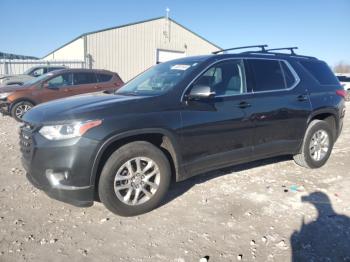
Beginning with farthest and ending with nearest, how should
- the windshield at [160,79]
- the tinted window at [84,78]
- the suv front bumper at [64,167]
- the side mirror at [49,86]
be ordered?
1. the tinted window at [84,78]
2. the side mirror at [49,86]
3. the windshield at [160,79]
4. the suv front bumper at [64,167]

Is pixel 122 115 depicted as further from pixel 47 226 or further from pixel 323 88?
pixel 323 88

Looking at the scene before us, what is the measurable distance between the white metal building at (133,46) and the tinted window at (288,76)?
59.9 feet

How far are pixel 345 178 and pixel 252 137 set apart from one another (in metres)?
1.81

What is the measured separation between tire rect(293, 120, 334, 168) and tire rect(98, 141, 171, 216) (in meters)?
2.59

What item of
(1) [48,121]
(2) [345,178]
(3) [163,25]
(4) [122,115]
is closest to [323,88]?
(2) [345,178]

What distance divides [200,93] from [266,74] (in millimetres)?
1427

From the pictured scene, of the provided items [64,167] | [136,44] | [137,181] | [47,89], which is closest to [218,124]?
[137,181]

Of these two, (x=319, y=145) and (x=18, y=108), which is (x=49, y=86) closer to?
(x=18, y=108)

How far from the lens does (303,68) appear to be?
4.96 metres

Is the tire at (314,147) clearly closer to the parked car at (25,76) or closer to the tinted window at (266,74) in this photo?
the tinted window at (266,74)

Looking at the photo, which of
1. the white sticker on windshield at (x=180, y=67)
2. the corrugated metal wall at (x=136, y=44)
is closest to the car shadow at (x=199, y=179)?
the white sticker on windshield at (x=180, y=67)

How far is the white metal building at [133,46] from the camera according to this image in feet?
70.1

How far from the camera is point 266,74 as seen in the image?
4.46 metres

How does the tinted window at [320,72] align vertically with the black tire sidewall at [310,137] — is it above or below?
above
